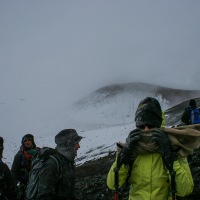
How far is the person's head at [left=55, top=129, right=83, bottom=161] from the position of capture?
4.57 m

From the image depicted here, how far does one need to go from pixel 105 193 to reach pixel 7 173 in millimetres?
4935

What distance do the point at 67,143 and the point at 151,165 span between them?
1.76 m

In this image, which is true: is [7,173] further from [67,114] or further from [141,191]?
[67,114]

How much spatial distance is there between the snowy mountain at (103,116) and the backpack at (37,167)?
17.2 m

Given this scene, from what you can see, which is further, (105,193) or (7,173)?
(105,193)

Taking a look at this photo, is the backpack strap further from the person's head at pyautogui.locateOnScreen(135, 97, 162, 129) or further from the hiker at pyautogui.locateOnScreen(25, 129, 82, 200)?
the person's head at pyautogui.locateOnScreen(135, 97, 162, 129)

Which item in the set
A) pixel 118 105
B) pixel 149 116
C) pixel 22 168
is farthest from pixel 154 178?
pixel 118 105

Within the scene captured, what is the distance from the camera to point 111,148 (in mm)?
19984

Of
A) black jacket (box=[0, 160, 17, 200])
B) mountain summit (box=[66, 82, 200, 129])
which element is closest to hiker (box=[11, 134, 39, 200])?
black jacket (box=[0, 160, 17, 200])

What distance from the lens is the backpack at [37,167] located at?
406 centimetres

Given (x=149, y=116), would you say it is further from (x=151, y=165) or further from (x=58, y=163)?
(x=58, y=163)

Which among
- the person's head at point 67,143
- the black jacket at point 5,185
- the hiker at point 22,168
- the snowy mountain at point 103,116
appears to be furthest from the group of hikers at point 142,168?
the snowy mountain at point 103,116

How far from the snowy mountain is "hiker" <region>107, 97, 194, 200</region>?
1806 cm

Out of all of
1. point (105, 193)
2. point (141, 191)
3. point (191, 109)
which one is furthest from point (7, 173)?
point (191, 109)
